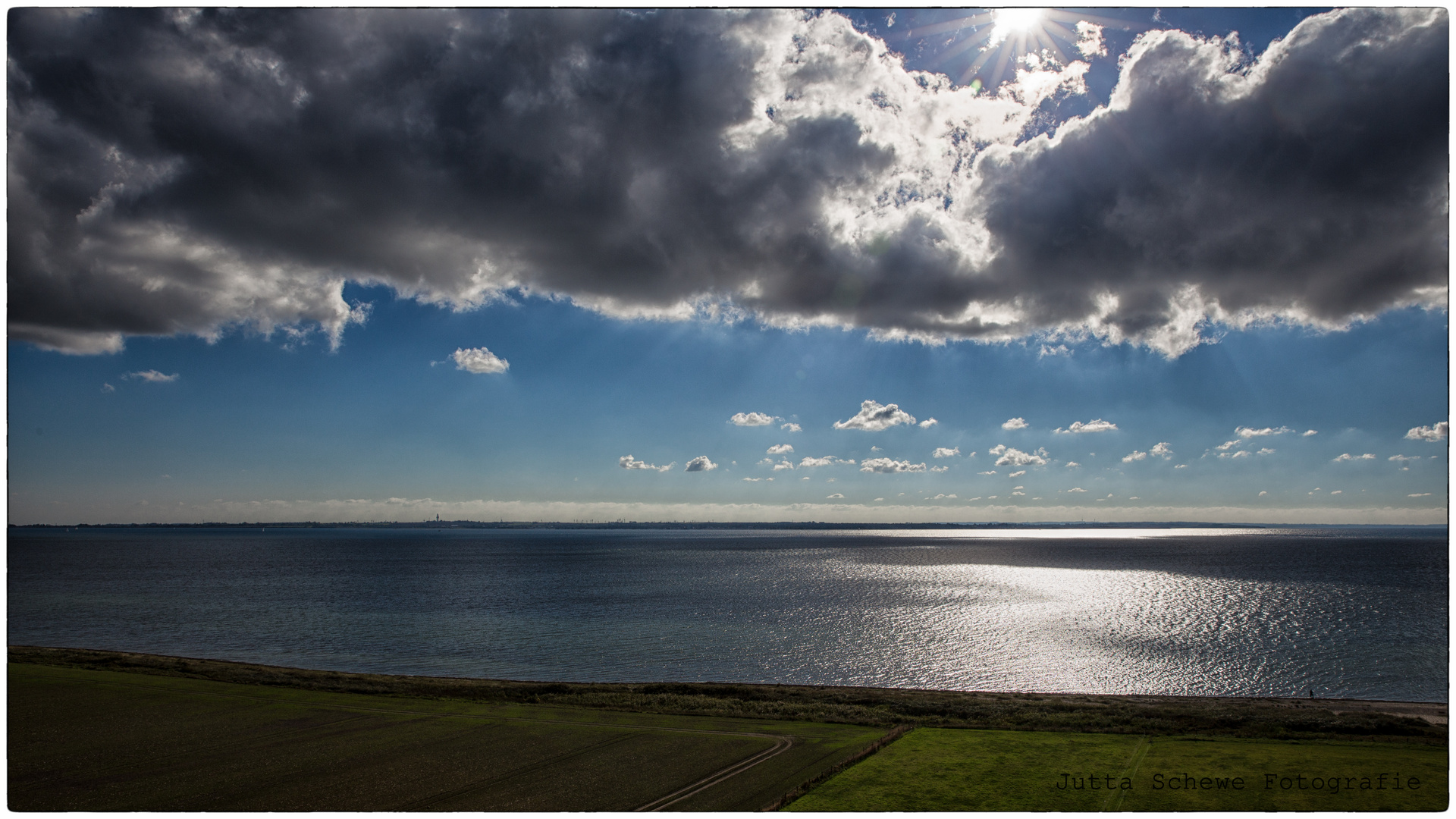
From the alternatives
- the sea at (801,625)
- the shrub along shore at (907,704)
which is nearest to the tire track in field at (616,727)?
the shrub along shore at (907,704)

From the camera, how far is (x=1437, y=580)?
350ft

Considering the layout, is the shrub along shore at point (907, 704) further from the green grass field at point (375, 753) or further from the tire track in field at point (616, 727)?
the tire track in field at point (616, 727)

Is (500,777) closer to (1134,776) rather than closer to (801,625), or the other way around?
(1134,776)

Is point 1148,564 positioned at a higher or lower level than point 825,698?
lower

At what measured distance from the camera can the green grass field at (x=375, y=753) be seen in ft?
67.2

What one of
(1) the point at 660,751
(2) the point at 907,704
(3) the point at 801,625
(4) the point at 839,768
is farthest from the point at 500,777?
(3) the point at 801,625

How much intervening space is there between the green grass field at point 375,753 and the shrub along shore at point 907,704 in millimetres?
3348

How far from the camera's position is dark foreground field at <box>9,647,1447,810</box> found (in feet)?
66.8

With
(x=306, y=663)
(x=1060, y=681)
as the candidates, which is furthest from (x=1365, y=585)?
(x=306, y=663)

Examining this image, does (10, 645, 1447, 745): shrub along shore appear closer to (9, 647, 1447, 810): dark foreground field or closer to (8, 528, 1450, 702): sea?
(9, 647, 1447, 810): dark foreground field

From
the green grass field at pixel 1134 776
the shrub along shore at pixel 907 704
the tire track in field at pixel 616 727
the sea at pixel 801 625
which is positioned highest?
the green grass field at pixel 1134 776

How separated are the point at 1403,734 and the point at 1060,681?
1874cm

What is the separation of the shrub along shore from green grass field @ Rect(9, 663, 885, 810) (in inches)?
132

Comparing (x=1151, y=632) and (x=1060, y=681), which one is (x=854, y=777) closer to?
(x=1060, y=681)
